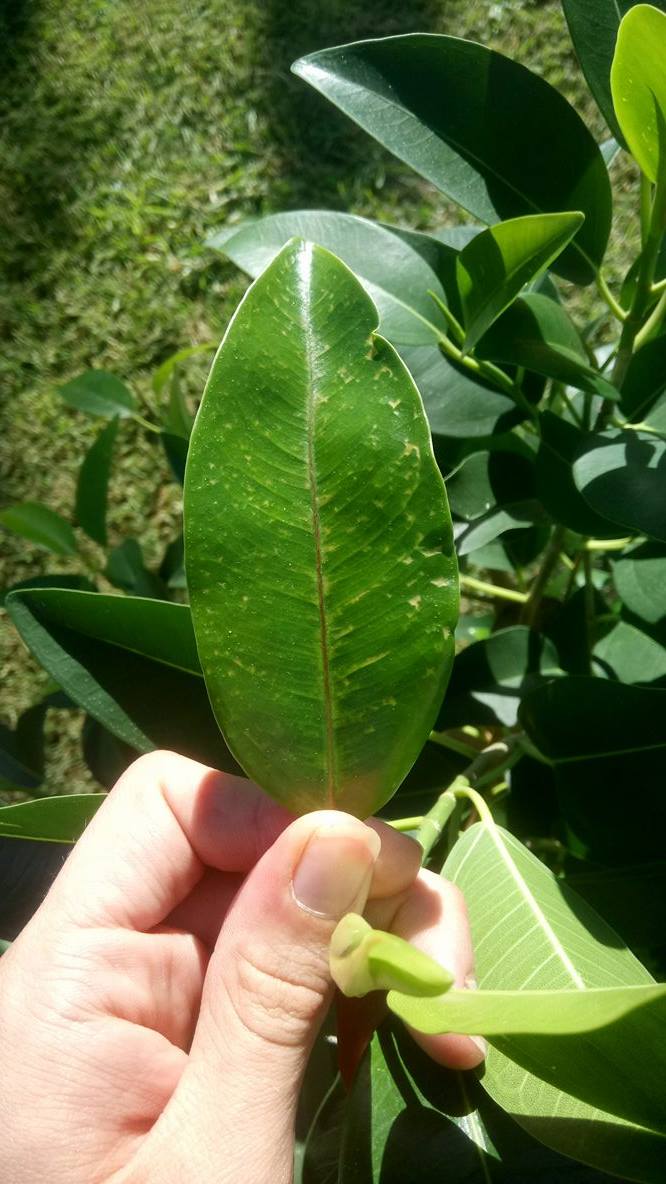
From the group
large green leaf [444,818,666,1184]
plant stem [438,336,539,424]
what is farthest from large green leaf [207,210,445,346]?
large green leaf [444,818,666,1184]

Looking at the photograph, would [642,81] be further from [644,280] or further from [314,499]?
[314,499]

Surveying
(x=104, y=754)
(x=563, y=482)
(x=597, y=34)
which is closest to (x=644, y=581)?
(x=563, y=482)

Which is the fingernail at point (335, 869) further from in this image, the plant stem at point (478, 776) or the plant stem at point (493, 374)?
the plant stem at point (493, 374)

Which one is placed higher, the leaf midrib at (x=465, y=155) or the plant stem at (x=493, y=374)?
the leaf midrib at (x=465, y=155)

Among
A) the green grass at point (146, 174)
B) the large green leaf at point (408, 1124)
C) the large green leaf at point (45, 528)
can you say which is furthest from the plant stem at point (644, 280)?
the green grass at point (146, 174)

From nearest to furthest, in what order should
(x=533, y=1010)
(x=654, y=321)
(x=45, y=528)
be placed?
1. (x=533, y=1010)
2. (x=654, y=321)
3. (x=45, y=528)

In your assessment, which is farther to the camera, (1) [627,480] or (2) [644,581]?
(2) [644,581]
